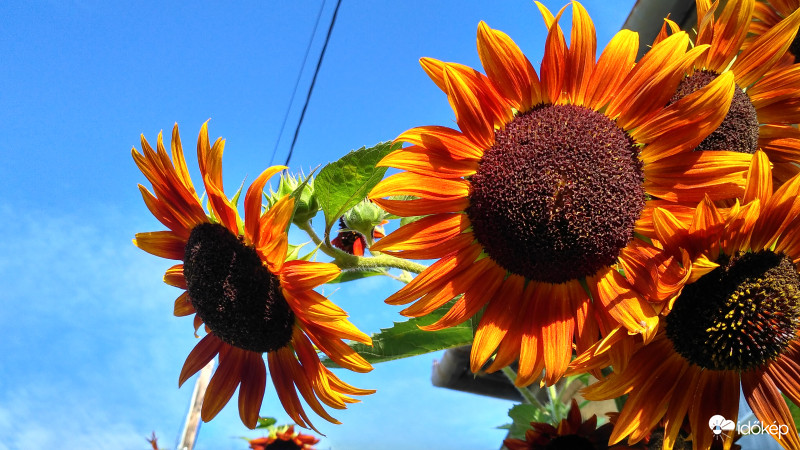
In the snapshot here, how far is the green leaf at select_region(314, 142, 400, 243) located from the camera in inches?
44.4

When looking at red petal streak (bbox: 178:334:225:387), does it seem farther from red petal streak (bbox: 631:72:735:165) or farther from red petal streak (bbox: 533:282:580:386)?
red petal streak (bbox: 631:72:735:165)

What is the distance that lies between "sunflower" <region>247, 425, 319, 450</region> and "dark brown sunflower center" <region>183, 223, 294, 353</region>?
5.11 ft

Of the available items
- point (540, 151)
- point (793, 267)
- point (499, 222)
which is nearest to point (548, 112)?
point (540, 151)

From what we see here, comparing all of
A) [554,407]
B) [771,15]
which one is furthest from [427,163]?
[771,15]

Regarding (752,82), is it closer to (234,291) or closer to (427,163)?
(427,163)

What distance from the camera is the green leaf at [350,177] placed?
1128 mm

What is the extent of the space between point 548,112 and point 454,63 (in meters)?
0.19

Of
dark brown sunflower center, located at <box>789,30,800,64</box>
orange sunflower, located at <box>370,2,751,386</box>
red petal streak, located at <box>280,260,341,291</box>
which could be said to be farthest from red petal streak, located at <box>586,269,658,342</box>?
dark brown sunflower center, located at <box>789,30,800,64</box>

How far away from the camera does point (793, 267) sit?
42.9 inches

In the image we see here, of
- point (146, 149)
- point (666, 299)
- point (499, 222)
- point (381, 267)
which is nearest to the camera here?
point (666, 299)

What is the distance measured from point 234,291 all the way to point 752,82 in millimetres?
1147

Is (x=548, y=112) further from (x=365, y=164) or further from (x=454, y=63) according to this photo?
(x=365, y=164)

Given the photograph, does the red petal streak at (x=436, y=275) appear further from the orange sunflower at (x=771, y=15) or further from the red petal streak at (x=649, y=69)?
the orange sunflower at (x=771, y=15)

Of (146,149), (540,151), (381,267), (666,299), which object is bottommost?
(666,299)
